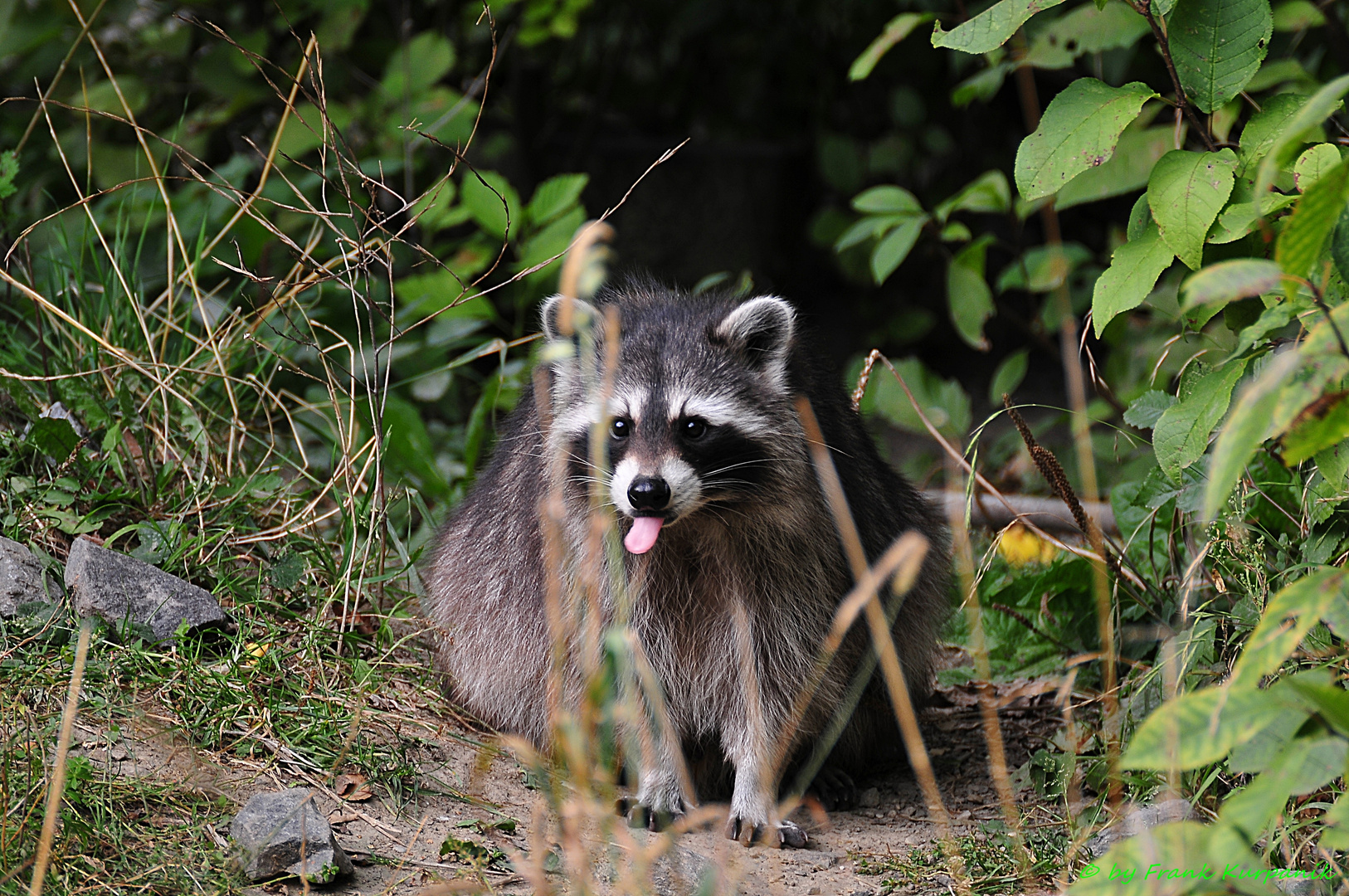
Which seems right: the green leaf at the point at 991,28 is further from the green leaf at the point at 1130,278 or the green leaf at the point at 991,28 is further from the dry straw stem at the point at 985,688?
the dry straw stem at the point at 985,688

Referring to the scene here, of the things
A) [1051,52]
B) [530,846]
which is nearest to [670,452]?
[530,846]

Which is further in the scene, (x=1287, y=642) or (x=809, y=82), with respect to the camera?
(x=809, y=82)

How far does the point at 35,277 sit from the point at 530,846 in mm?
2735

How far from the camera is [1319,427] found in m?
1.59

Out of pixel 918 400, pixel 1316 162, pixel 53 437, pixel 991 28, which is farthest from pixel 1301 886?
pixel 53 437

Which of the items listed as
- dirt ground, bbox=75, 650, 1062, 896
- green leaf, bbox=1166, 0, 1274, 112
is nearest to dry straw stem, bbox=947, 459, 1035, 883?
dirt ground, bbox=75, 650, 1062, 896

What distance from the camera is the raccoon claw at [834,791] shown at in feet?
10.4

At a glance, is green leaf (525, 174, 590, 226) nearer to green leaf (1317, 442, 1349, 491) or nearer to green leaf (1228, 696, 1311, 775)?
green leaf (1317, 442, 1349, 491)

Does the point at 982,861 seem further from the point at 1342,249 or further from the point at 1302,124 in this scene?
the point at 1302,124

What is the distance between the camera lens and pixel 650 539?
8.86 ft

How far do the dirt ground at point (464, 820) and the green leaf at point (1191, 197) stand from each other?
136 cm

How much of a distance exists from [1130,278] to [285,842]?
6.57 feet

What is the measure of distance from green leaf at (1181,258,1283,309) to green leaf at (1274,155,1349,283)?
41mm

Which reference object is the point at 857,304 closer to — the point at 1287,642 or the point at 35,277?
the point at 35,277
